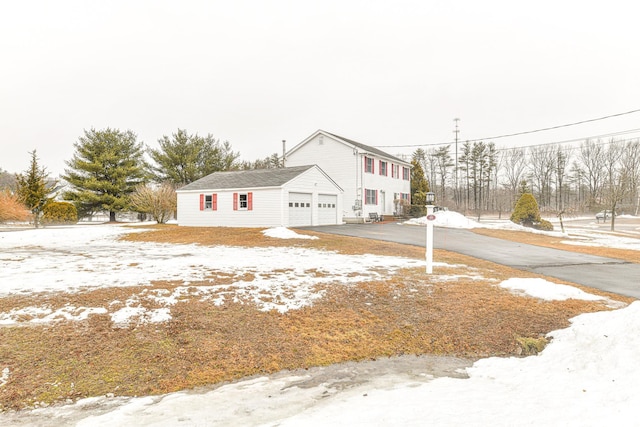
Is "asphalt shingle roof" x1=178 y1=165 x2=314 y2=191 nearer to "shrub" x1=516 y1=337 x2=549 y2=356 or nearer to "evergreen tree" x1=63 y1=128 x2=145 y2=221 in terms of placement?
"evergreen tree" x1=63 y1=128 x2=145 y2=221

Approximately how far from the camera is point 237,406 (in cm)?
Answer: 278

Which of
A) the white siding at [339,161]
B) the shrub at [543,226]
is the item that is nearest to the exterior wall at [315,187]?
the white siding at [339,161]

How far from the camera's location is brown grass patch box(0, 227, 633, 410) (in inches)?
130

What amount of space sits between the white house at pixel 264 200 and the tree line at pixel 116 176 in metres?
6.06

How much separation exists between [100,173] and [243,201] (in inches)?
919

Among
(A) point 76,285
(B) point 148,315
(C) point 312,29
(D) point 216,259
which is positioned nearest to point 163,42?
(C) point 312,29

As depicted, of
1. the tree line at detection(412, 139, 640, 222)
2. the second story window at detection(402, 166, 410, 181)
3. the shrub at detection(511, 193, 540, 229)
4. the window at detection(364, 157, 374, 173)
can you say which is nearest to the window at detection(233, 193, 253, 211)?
the window at detection(364, 157, 374, 173)

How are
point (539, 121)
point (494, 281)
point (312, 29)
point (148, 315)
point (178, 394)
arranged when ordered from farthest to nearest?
point (539, 121) < point (312, 29) < point (494, 281) < point (148, 315) < point (178, 394)

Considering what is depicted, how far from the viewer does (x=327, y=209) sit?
24375 millimetres

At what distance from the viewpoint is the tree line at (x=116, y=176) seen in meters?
25.9

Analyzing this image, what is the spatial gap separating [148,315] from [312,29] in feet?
71.3

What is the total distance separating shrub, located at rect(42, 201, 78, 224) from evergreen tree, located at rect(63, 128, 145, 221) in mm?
3349

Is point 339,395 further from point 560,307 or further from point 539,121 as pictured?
point 539,121

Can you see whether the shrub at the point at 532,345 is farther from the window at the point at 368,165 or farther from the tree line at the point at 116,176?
the tree line at the point at 116,176
